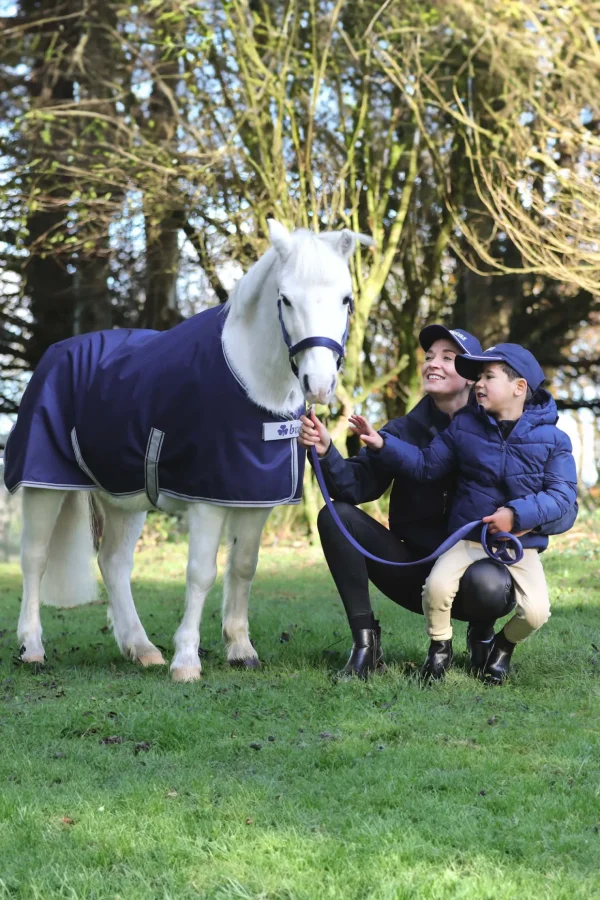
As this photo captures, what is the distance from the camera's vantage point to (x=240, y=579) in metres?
4.94

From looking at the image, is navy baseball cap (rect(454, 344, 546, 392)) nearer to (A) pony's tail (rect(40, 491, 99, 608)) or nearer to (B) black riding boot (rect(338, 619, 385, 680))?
(B) black riding boot (rect(338, 619, 385, 680))

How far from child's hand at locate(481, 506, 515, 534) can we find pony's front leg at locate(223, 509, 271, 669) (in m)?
1.16

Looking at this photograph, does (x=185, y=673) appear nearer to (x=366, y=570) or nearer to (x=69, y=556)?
(x=366, y=570)

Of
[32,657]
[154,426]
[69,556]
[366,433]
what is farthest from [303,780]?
[69,556]

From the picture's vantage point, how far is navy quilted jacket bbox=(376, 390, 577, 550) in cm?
400

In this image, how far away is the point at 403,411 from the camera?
13.0 m

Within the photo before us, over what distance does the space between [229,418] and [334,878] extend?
2273 mm

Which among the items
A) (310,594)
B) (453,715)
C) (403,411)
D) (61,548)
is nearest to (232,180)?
(403,411)

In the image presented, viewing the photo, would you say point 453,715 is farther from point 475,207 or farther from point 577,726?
point 475,207

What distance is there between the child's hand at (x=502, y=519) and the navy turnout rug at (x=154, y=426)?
981 mm

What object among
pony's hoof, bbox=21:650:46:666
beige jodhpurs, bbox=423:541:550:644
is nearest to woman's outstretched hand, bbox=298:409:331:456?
beige jodhpurs, bbox=423:541:550:644

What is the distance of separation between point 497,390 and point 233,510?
137cm

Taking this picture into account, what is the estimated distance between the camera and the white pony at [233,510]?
3.92 m

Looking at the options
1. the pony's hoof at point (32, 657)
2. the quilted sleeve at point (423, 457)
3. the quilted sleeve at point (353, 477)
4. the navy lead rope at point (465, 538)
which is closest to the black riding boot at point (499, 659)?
the navy lead rope at point (465, 538)
